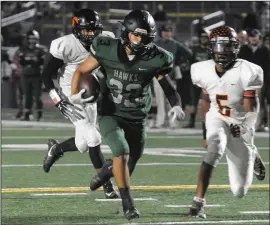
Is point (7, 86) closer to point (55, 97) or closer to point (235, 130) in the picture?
point (55, 97)

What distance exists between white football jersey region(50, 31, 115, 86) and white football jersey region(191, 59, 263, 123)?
1.13 m

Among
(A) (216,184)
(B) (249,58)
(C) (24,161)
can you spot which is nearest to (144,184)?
(A) (216,184)

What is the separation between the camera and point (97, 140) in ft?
24.3

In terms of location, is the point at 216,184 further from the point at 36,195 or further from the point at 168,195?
the point at 36,195

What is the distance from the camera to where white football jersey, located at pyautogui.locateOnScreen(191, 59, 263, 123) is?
21.6ft

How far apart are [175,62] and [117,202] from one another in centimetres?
612

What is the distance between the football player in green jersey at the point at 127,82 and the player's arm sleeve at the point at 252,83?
Result: 500 millimetres

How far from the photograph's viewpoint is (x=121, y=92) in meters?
6.39

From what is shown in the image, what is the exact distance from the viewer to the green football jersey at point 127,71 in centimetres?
622

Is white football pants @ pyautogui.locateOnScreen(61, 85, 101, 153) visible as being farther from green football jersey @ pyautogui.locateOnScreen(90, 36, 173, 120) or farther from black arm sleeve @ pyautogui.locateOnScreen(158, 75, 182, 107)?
black arm sleeve @ pyautogui.locateOnScreen(158, 75, 182, 107)

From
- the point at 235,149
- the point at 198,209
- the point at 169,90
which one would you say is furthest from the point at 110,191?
the point at 169,90

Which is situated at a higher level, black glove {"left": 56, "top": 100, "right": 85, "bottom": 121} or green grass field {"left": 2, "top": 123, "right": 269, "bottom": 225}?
black glove {"left": 56, "top": 100, "right": 85, "bottom": 121}

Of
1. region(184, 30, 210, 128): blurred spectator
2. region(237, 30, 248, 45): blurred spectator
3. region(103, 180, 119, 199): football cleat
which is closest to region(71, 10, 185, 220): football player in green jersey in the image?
region(103, 180, 119, 199): football cleat

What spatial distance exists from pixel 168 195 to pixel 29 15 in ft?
44.9
